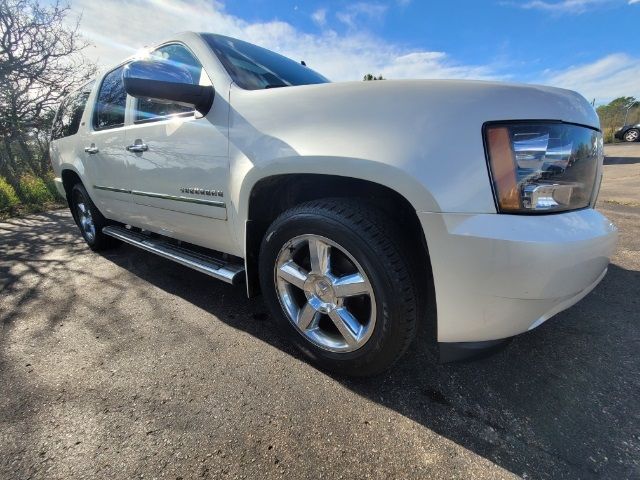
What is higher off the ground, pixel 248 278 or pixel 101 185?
pixel 101 185

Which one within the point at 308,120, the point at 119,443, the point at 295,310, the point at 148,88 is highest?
the point at 148,88

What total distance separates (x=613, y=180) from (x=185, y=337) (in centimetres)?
1009

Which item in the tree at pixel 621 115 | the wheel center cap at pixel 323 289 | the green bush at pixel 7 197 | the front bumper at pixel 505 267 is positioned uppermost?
the tree at pixel 621 115

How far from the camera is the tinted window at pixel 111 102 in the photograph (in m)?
2.90

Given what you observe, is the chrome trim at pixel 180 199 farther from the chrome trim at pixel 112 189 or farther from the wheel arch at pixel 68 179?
the wheel arch at pixel 68 179

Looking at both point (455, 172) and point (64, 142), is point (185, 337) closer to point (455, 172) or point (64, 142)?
point (455, 172)

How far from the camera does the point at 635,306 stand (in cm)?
234

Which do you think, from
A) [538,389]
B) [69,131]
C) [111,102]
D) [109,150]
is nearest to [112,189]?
[109,150]

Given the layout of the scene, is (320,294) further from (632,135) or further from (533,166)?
(632,135)

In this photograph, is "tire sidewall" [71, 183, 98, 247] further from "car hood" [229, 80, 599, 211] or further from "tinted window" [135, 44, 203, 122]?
"car hood" [229, 80, 599, 211]

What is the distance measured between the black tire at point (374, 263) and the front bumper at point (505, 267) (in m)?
0.14

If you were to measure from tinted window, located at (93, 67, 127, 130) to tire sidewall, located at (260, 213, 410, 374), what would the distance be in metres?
1.90

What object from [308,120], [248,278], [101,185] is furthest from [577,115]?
[101,185]

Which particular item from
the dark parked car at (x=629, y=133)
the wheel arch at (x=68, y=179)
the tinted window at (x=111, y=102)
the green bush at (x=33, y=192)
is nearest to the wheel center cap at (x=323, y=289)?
the tinted window at (x=111, y=102)
